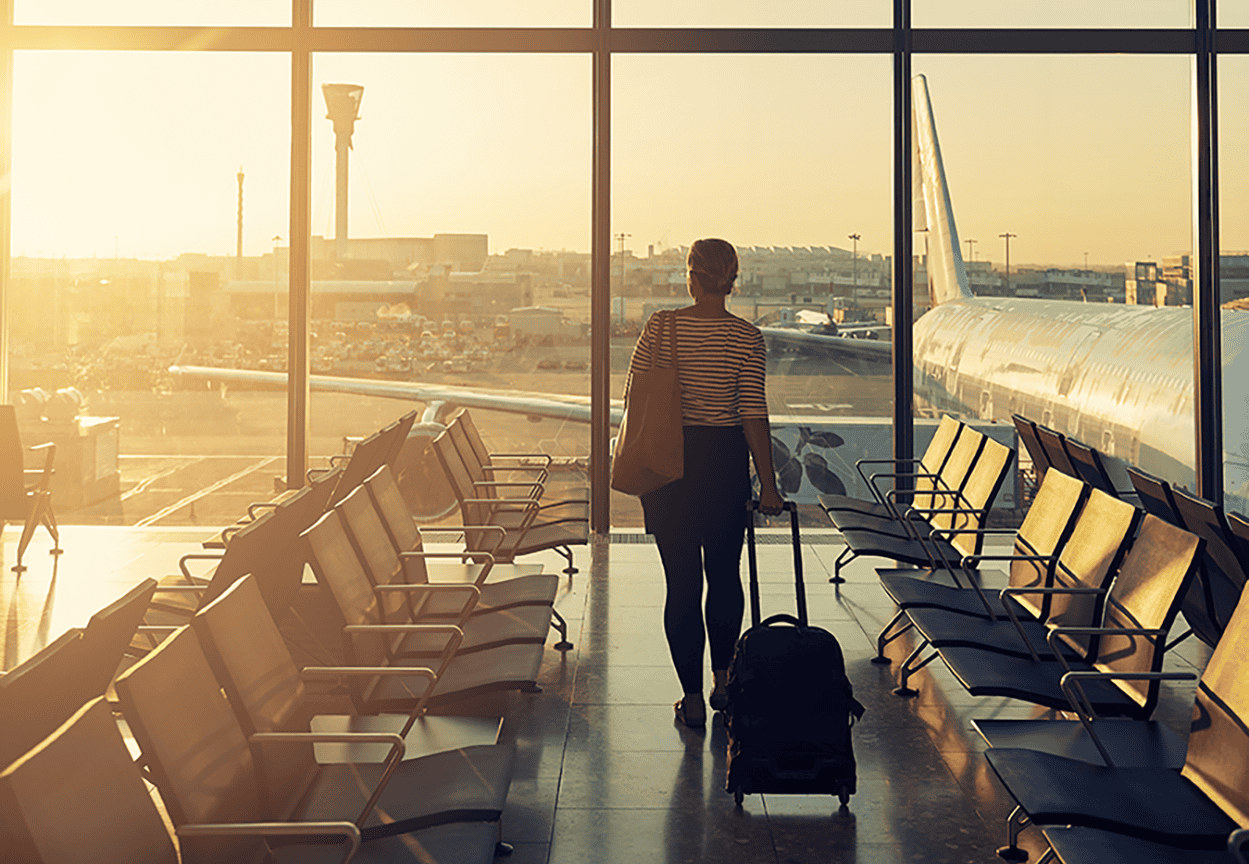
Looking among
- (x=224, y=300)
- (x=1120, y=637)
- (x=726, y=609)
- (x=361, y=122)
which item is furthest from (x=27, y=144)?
(x=1120, y=637)

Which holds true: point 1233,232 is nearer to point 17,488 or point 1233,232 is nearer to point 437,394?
point 437,394

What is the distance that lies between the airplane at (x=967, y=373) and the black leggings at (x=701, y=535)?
3495 mm

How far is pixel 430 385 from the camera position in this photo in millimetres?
7250

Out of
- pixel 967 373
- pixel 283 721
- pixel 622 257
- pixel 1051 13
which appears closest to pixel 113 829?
pixel 283 721

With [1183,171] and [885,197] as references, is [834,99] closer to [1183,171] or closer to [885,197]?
[885,197]

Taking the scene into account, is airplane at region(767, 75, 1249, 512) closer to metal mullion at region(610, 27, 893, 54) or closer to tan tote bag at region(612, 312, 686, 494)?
metal mullion at region(610, 27, 893, 54)

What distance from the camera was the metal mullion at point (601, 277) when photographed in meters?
7.11

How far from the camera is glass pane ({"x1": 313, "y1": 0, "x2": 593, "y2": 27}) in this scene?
710 cm

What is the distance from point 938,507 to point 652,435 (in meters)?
2.70

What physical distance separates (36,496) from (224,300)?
1772mm

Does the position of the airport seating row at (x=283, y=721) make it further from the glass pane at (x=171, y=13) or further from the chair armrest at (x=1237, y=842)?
the glass pane at (x=171, y=13)

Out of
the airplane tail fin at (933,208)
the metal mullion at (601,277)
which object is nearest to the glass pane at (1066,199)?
the airplane tail fin at (933,208)

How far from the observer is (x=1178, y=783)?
2.59 m

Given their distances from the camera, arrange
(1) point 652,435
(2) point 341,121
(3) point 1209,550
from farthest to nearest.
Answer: (2) point 341,121 → (1) point 652,435 → (3) point 1209,550
